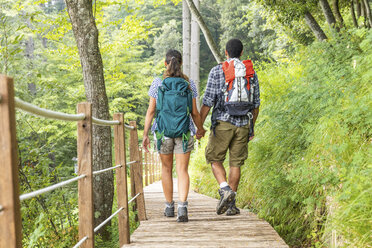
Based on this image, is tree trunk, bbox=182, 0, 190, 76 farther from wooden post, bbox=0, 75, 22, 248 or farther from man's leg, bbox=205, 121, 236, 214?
wooden post, bbox=0, 75, 22, 248

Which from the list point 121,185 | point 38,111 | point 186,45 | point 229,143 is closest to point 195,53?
point 186,45

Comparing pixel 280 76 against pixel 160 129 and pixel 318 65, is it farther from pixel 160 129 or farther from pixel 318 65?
pixel 160 129

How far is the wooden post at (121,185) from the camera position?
360 centimetres

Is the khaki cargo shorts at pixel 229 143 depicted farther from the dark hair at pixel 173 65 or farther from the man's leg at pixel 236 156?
the dark hair at pixel 173 65

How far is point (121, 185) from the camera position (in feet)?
12.4

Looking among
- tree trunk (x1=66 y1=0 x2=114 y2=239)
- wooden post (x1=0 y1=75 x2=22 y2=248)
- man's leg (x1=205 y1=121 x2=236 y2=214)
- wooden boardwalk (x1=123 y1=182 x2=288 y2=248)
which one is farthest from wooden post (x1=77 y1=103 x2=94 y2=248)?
tree trunk (x1=66 y1=0 x2=114 y2=239)

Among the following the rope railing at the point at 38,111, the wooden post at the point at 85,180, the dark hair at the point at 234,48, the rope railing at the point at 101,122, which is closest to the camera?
the rope railing at the point at 38,111

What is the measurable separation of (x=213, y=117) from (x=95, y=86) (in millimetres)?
1693

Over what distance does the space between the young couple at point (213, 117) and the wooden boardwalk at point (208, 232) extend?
6.7 inches

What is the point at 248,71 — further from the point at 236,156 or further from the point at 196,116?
the point at 236,156

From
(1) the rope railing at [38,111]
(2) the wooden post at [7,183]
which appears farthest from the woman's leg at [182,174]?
(2) the wooden post at [7,183]

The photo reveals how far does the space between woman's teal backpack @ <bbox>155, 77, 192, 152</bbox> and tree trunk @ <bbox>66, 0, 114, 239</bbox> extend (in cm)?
135

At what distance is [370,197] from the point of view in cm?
252

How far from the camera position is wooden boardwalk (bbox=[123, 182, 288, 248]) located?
3.44m
